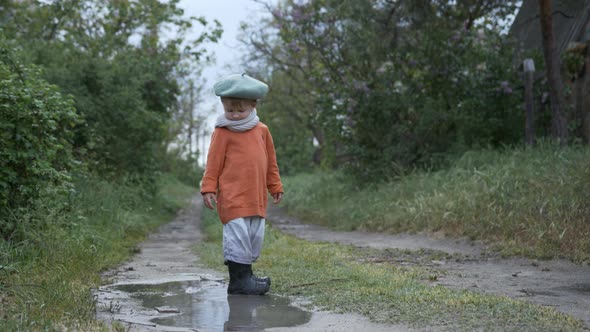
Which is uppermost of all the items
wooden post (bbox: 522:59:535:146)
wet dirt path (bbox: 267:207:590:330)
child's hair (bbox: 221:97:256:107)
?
wooden post (bbox: 522:59:535:146)

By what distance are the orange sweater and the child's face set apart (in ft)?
0.41

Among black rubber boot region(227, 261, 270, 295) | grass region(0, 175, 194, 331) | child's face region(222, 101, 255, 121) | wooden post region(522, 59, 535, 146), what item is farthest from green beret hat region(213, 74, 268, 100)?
wooden post region(522, 59, 535, 146)

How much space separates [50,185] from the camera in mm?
7105

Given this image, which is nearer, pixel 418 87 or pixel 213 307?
pixel 213 307

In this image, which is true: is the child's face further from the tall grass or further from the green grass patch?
the tall grass

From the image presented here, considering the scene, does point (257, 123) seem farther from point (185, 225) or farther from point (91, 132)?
point (185, 225)

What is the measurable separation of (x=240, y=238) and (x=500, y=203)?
5.23 metres

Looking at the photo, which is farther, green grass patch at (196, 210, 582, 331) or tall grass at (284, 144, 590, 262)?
tall grass at (284, 144, 590, 262)

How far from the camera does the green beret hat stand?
17.6ft

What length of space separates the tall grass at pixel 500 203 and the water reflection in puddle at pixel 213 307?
154 inches

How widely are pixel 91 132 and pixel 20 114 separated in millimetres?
7462

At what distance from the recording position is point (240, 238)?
213 inches

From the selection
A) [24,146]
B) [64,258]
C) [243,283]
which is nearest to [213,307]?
[243,283]

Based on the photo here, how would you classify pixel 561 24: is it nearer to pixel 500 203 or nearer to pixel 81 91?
pixel 500 203
